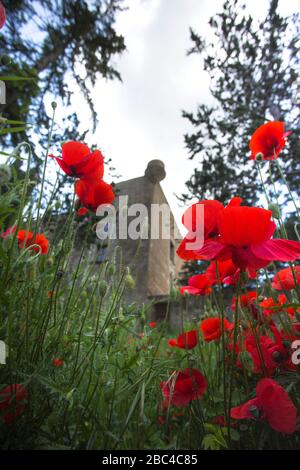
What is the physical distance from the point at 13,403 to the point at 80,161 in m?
0.64

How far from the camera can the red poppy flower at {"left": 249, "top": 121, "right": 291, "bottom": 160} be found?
115 cm

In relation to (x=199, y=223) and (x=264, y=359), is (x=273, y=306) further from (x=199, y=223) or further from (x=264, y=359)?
(x=199, y=223)

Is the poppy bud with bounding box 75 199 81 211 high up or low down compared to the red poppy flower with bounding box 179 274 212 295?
up

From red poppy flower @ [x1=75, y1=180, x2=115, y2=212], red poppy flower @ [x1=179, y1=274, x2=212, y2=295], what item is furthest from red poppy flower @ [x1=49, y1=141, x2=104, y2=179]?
red poppy flower @ [x1=179, y1=274, x2=212, y2=295]

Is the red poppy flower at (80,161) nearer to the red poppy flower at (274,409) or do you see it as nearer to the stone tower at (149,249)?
the red poppy flower at (274,409)

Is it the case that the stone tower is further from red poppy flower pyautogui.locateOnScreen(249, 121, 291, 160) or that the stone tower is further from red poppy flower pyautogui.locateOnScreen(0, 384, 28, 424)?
red poppy flower pyautogui.locateOnScreen(0, 384, 28, 424)

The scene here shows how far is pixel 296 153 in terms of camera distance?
7820 millimetres

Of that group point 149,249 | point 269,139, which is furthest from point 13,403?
point 149,249

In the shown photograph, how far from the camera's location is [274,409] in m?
0.60

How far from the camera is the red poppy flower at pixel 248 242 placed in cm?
58

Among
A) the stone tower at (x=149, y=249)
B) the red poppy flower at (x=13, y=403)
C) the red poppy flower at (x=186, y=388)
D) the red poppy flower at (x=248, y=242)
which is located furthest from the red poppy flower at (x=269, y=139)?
the stone tower at (x=149, y=249)

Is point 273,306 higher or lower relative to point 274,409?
higher

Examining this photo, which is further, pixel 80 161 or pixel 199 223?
pixel 80 161

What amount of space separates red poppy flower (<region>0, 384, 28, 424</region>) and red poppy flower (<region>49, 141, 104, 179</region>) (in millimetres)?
587
